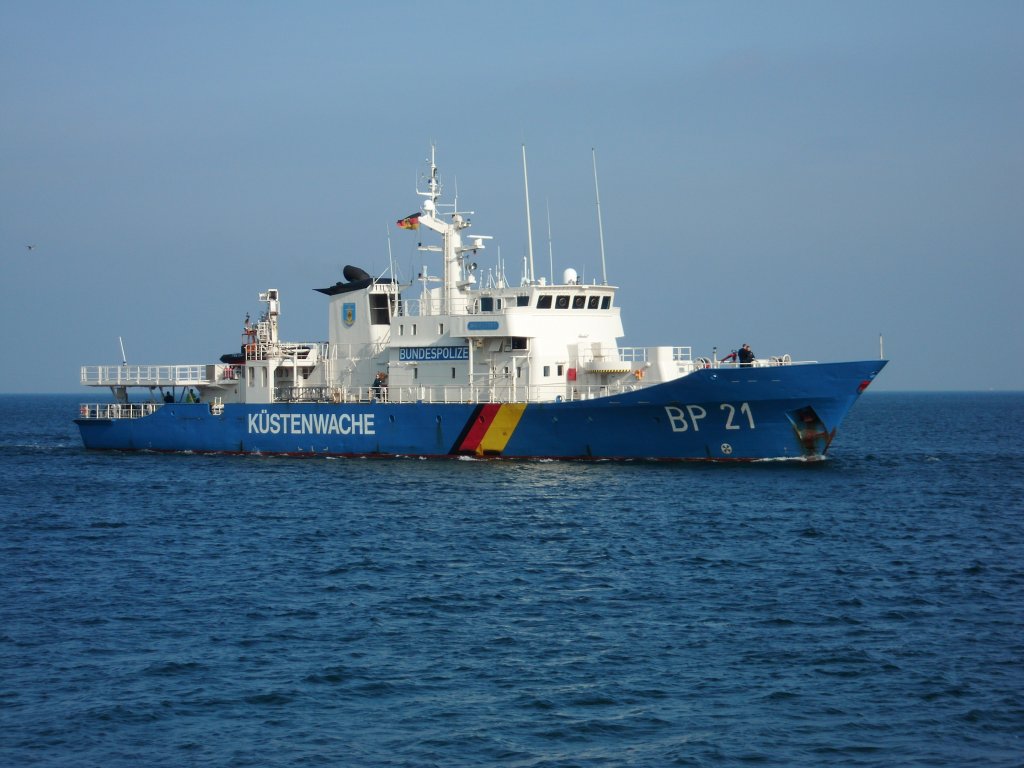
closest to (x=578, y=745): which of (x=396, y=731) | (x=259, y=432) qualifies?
(x=396, y=731)

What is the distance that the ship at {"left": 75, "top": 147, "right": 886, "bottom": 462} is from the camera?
31672mm

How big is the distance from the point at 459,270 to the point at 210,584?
64.1 ft

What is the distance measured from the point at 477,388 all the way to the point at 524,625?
19123 mm

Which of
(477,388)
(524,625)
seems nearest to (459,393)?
(477,388)

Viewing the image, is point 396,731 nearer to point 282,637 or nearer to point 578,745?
point 578,745

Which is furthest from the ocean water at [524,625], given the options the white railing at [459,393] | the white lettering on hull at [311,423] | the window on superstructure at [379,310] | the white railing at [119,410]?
the white railing at [119,410]

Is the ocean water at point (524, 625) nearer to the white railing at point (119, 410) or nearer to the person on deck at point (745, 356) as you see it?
the person on deck at point (745, 356)

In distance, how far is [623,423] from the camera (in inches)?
1296

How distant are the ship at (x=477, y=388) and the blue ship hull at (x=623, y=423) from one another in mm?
48

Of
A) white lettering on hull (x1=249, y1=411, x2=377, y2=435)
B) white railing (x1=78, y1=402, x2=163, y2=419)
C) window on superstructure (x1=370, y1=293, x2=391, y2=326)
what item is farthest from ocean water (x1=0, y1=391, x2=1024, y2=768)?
white railing (x1=78, y1=402, x2=163, y2=419)

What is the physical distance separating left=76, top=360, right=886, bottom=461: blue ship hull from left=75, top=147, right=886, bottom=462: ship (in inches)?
1.9

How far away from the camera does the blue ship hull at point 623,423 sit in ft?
101

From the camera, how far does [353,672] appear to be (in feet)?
47.6

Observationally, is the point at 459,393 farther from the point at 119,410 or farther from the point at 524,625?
the point at 524,625
